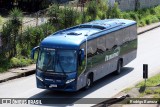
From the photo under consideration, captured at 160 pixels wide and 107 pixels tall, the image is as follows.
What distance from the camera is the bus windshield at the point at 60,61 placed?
63.8 feet

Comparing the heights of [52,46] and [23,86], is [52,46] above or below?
above

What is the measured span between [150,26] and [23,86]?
2201 cm

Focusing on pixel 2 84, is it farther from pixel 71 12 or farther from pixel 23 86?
pixel 71 12

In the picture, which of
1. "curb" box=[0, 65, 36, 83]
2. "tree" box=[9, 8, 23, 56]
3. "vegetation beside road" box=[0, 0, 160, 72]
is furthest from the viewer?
"tree" box=[9, 8, 23, 56]

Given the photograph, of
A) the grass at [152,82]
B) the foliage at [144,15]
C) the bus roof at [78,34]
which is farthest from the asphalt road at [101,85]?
the foliage at [144,15]

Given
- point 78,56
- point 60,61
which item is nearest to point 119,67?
point 78,56

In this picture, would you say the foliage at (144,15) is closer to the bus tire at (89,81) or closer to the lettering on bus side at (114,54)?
the lettering on bus side at (114,54)

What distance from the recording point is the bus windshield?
19.5 meters

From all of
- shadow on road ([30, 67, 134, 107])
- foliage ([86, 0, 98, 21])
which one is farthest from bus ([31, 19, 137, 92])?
foliage ([86, 0, 98, 21])

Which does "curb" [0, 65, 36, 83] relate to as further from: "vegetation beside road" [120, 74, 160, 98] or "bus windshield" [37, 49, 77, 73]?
"vegetation beside road" [120, 74, 160, 98]

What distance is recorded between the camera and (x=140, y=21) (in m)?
42.4

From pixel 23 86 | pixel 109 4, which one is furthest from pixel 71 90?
pixel 109 4

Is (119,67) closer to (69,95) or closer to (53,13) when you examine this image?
(69,95)

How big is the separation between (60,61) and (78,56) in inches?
31.2
